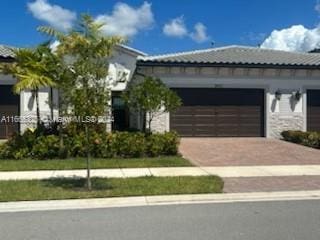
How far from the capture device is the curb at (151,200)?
895 cm

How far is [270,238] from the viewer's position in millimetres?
6582

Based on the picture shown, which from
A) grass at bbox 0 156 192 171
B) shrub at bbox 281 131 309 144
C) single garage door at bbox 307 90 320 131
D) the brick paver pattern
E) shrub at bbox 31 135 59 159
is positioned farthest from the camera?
single garage door at bbox 307 90 320 131

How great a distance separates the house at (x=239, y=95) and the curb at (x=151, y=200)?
40.1ft

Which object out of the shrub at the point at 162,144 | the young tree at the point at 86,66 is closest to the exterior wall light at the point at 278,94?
the shrub at the point at 162,144

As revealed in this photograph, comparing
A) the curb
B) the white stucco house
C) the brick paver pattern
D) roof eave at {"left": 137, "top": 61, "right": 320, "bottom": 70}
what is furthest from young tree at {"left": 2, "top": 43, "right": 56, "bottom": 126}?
the brick paver pattern

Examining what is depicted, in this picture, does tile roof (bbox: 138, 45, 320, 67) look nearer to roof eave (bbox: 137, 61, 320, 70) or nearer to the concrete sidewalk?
roof eave (bbox: 137, 61, 320, 70)

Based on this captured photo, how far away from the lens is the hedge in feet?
51.6

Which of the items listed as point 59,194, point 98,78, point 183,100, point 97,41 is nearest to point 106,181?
point 59,194

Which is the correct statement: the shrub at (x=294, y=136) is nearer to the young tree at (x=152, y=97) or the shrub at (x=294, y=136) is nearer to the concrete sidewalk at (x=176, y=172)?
the young tree at (x=152, y=97)

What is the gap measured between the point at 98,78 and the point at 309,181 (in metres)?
5.79

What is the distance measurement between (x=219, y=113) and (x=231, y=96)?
39.5 inches

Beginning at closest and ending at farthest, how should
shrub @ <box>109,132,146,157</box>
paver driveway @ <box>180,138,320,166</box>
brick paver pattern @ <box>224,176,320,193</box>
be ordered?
1. brick paver pattern @ <box>224,176,320,193</box>
2. paver driveway @ <box>180,138,320,166</box>
3. shrub @ <box>109,132,146,157</box>

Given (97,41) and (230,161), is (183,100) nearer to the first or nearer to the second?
(230,161)

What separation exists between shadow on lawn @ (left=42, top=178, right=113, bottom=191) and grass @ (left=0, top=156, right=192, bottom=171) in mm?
1948
